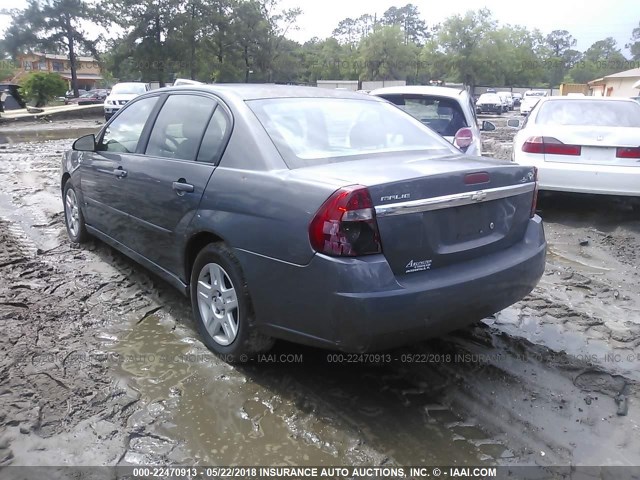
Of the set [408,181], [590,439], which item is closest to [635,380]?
[590,439]

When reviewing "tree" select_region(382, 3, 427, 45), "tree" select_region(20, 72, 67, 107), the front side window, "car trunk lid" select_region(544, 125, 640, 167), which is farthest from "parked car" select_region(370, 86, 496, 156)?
"tree" select_region(382, 3, 427, 45)

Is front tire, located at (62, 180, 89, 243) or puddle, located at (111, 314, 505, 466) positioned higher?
front tire, located at (62, 180, 89, 243)

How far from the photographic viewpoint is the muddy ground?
2.63 m

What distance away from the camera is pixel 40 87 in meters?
34.5

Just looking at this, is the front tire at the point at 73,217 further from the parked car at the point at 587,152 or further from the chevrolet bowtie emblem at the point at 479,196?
the parked car at the point at 587,152

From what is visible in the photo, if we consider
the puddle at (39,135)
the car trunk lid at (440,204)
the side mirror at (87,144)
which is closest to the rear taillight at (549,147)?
the car trunk lid at (440,204)

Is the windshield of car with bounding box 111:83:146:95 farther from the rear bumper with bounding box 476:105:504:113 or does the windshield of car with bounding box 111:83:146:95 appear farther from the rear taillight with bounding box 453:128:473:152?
the rear bumper with bounding box 476:105:504:113

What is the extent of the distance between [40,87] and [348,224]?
37657 mm

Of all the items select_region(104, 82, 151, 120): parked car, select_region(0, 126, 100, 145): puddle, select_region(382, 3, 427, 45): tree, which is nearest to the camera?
select_region(0, 126, 100, 145): puddle

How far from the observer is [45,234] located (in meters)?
6.35

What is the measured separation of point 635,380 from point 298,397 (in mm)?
1986

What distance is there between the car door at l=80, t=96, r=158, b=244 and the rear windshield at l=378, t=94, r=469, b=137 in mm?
3395

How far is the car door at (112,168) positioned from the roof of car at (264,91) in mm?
527

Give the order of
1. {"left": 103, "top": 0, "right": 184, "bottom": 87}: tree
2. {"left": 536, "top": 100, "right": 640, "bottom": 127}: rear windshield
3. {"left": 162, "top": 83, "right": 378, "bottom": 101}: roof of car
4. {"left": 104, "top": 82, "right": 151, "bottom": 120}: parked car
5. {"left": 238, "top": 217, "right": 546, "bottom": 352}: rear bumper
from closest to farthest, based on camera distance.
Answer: {"left": 238, "top": 217, "right": 546, "bottom": 352}: rear bumper, {"left": 162, "top": 83, "right": 378, "bottom": 101}: roof of car, {"left": 536, "top": 100, "right": 640, "bottom": 127}: rear windshield, {"left": 104, "top": 82, "right": 151, "bottom": 120}: parked car, {"left": 103, "top": 0, "right": 184, "bottom": 87}: tree
